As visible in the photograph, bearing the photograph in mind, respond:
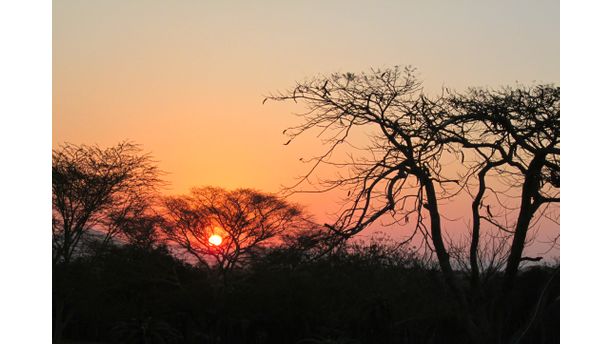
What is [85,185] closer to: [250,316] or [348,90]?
[250,316]

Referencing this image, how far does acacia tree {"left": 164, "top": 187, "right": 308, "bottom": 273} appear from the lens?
1479 inches

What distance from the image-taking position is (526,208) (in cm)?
548

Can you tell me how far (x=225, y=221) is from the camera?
38188 mm

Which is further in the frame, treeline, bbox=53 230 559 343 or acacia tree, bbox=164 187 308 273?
acacia tree, bbox=164 187 308 273

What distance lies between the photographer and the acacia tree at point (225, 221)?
123 ft

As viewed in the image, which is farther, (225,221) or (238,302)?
(225,221)

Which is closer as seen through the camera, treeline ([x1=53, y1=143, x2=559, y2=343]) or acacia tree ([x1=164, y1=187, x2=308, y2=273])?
treeline ([x1=53, y1=143, x2=559, y2=343])

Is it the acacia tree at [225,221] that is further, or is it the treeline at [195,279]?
the acacia tree at [225,221]

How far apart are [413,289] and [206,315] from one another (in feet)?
35.5

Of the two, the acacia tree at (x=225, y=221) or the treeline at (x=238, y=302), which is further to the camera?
the acacia tree at (x=225, y=221)
